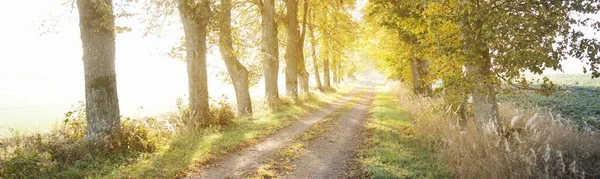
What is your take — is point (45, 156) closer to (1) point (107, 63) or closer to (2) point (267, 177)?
(1) point (107, 63)

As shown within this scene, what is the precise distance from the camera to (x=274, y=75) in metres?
18.0

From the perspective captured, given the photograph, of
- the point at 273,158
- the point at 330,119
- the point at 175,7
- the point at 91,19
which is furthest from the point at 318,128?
the point at 91,19

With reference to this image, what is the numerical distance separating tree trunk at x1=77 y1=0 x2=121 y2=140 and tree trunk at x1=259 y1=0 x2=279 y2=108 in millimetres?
9155

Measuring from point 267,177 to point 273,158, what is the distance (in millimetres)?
1293

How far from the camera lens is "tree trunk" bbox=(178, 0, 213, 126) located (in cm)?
1126

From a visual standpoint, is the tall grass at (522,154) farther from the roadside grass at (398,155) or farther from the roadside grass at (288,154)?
the roadside grass at (288,154)

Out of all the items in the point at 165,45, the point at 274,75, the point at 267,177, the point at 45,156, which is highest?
the point at 165,45

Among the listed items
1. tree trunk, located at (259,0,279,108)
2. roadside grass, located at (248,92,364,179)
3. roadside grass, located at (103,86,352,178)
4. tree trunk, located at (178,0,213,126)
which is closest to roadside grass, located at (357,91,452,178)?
roadside grass, located at (248,92,364,179)

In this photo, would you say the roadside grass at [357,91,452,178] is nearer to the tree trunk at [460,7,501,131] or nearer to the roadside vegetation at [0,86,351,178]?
the tree trunk at [460,7,501,131]

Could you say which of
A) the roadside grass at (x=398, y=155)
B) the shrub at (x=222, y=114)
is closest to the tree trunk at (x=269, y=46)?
the shrub at (x=222, y=114)

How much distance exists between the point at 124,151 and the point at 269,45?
10782 millimetres

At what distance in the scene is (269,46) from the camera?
17484mm

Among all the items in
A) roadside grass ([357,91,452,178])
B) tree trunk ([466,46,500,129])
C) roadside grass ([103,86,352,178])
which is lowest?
roadside grass ([357,91,452,178])

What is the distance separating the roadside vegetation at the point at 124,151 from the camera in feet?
20.1
